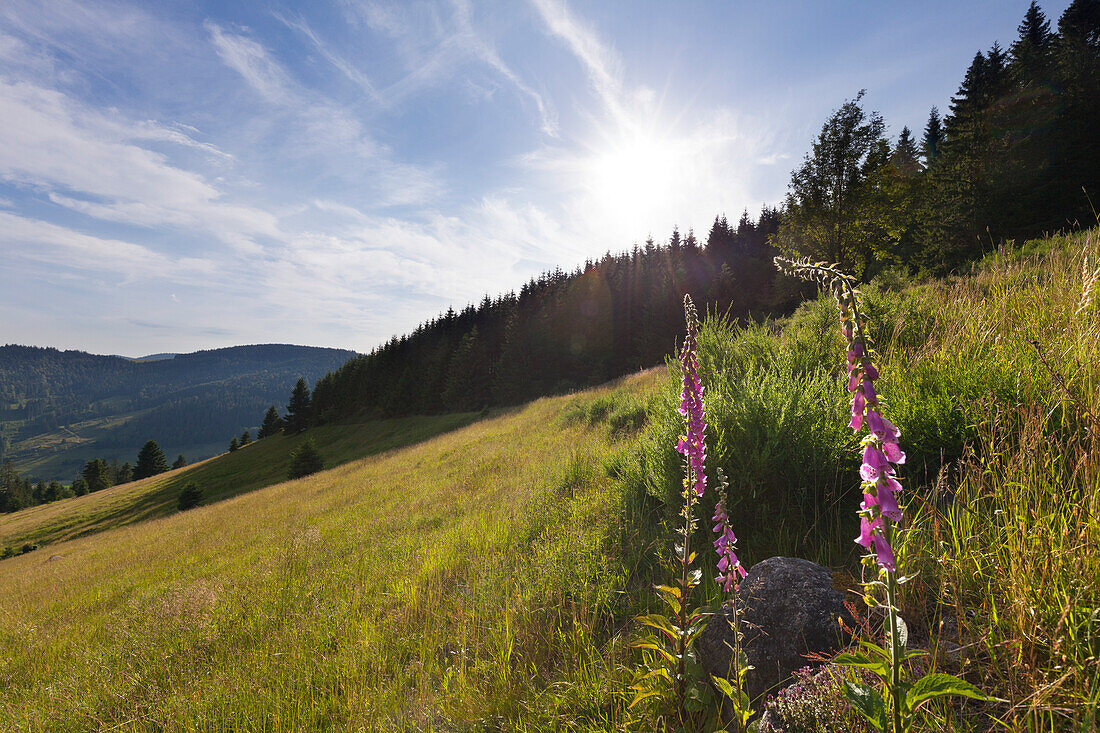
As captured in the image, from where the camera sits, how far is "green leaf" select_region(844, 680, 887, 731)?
1.16m

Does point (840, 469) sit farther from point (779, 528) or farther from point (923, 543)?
point (923, 543)

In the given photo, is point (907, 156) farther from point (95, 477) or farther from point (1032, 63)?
point (95, 477)

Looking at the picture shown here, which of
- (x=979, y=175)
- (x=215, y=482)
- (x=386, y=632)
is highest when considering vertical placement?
(x=979, y=175)

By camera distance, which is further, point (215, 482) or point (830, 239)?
point (215, 482)

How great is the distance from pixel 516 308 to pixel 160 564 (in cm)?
4642

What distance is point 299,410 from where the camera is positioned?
65875 mm

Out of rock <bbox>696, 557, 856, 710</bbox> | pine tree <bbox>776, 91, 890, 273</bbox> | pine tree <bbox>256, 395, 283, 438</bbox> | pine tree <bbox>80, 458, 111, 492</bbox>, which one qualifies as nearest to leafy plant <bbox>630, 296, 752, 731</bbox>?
rock <bbox>696, 557, 856, 710</bbox>

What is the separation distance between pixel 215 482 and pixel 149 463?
39.6 metres

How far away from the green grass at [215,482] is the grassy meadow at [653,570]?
2794cm

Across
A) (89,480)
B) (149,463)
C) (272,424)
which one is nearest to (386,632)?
(272,424)

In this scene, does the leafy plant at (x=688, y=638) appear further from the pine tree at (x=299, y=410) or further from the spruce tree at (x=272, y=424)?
the spruce tree at (x=272, y=424)

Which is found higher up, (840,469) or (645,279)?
(645,279)

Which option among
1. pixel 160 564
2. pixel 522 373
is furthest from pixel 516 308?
pixel 160 564

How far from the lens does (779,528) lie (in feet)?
11.3
